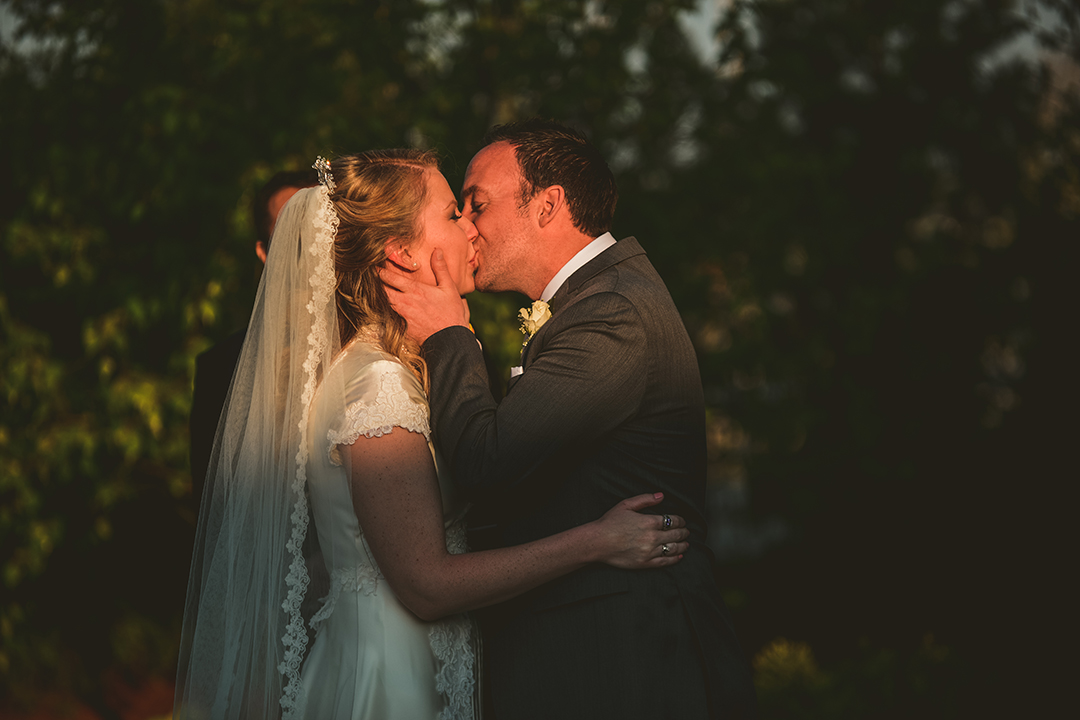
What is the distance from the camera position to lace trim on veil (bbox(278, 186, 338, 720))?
94.9 inches

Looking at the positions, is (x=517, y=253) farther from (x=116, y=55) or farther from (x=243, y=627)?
(x=116, y=55)

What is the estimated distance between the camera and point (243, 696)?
7.94 ft

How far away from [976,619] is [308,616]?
537 cm

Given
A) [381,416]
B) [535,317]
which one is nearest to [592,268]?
[535,317]

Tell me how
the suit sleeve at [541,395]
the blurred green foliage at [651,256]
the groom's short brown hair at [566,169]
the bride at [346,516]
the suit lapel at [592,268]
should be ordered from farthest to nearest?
the blurred green foliage at [651,256]
the groom's short brown hair at [566,169]
the suit lapel at [592,268]
the bride at [346,516]
the suit sleeve at [541,395]

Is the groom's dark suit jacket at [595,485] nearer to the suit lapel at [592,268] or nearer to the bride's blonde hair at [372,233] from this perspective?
the suit lapel at [592,268]

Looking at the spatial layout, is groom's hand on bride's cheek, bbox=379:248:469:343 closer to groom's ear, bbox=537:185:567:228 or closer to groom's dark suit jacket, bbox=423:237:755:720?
groom's dark suit jacket, bbox=423:237:755:720

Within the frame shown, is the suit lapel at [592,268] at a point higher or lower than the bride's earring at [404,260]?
lower

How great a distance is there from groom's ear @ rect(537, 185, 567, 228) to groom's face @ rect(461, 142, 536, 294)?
4cm

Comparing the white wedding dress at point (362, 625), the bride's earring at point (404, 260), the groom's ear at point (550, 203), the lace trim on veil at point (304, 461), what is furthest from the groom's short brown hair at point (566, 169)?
the white wedding dress at point (362, 625)

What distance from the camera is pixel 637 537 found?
2258 millimetres

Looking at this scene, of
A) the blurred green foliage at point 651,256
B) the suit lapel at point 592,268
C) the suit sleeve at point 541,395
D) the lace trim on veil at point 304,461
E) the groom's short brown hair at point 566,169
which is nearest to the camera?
the suit sleeve at point 541,395

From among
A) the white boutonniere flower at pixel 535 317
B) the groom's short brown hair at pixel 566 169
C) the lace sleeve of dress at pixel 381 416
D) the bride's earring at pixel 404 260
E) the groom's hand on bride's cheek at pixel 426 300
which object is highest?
the groom's short brown hair at pixel 566 169

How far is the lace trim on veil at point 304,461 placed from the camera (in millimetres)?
2410
